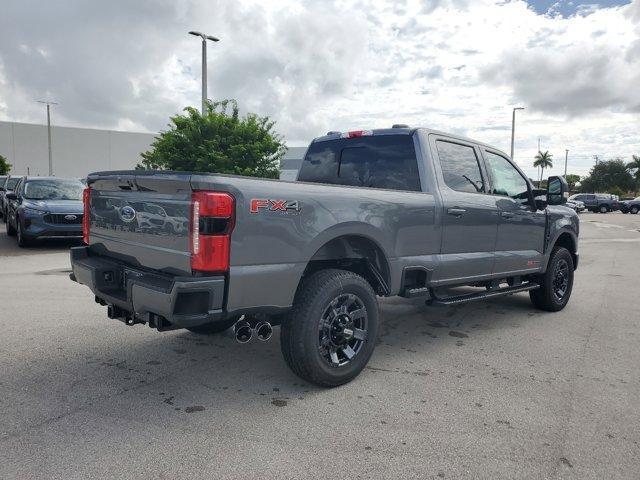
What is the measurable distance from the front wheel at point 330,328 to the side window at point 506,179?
2305mm

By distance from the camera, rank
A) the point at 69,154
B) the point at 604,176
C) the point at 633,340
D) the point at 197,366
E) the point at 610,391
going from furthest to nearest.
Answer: the point at 604,176, the point at 69,154, the point at 633,340, the point at 197,366, the point at 610,391

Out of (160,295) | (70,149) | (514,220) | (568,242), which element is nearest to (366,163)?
(514,220)

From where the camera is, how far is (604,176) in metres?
81.8

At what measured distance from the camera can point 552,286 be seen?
20.9ft

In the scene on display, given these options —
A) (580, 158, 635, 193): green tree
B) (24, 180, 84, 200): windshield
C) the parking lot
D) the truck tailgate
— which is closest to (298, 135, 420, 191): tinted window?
the parking lot

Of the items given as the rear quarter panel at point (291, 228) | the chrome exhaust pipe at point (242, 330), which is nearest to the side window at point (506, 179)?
the rear quarter panel at point (291, 228)

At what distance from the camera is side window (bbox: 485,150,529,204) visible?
5.50 metres

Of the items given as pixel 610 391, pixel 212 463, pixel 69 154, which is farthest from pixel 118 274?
pixel 69 154

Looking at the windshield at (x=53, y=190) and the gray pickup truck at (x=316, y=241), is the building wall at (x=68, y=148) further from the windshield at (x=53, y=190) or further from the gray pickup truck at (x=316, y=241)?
the gray pickup truck at (x=316, y=241)

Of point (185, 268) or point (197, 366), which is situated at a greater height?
point (185, 268)

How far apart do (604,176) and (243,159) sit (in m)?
77.4

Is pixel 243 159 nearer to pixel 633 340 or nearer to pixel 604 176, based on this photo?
pixel 633 340

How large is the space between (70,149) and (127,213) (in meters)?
63.6

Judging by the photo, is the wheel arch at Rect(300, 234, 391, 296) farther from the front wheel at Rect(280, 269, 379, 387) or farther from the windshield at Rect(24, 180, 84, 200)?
the windshield at Rect(24, 180, 84, 200)
